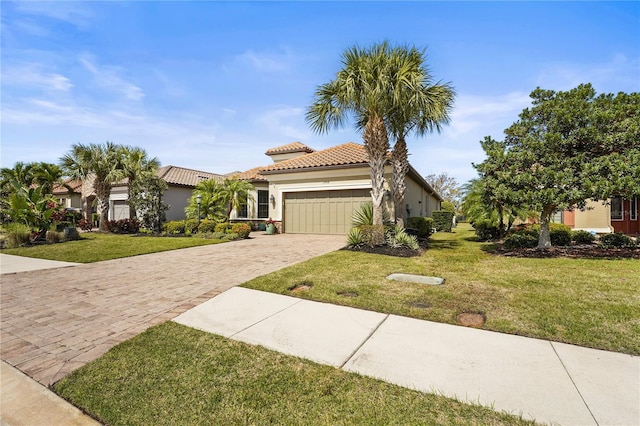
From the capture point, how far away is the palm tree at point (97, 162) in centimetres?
2041

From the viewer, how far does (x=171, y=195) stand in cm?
2252

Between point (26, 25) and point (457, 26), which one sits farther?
point (457, 26)

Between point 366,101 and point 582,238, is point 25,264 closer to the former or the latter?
point 366,101

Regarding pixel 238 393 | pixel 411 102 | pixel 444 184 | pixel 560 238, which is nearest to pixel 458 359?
pixel 238 393

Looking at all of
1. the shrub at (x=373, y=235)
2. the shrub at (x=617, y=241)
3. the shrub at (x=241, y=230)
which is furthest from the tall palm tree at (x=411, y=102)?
the shrub at (x=241, y=230)

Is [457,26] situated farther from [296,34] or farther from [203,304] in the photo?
[203,304]

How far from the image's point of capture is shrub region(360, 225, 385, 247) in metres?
10.6

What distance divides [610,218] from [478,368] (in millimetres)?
21921

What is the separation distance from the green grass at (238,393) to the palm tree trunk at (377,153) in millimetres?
8408

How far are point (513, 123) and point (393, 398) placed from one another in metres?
10.9

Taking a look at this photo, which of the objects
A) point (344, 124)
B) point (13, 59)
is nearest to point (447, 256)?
point (344, 124)

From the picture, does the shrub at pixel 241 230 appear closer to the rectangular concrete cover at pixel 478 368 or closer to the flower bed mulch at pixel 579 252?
the flower bed mulch at pixel 579 252

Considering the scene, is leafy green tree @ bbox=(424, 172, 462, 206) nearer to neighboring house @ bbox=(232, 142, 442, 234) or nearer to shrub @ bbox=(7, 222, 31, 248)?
neighboring house @ bbox=(232, 142, 442, 234)

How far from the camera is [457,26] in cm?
867
